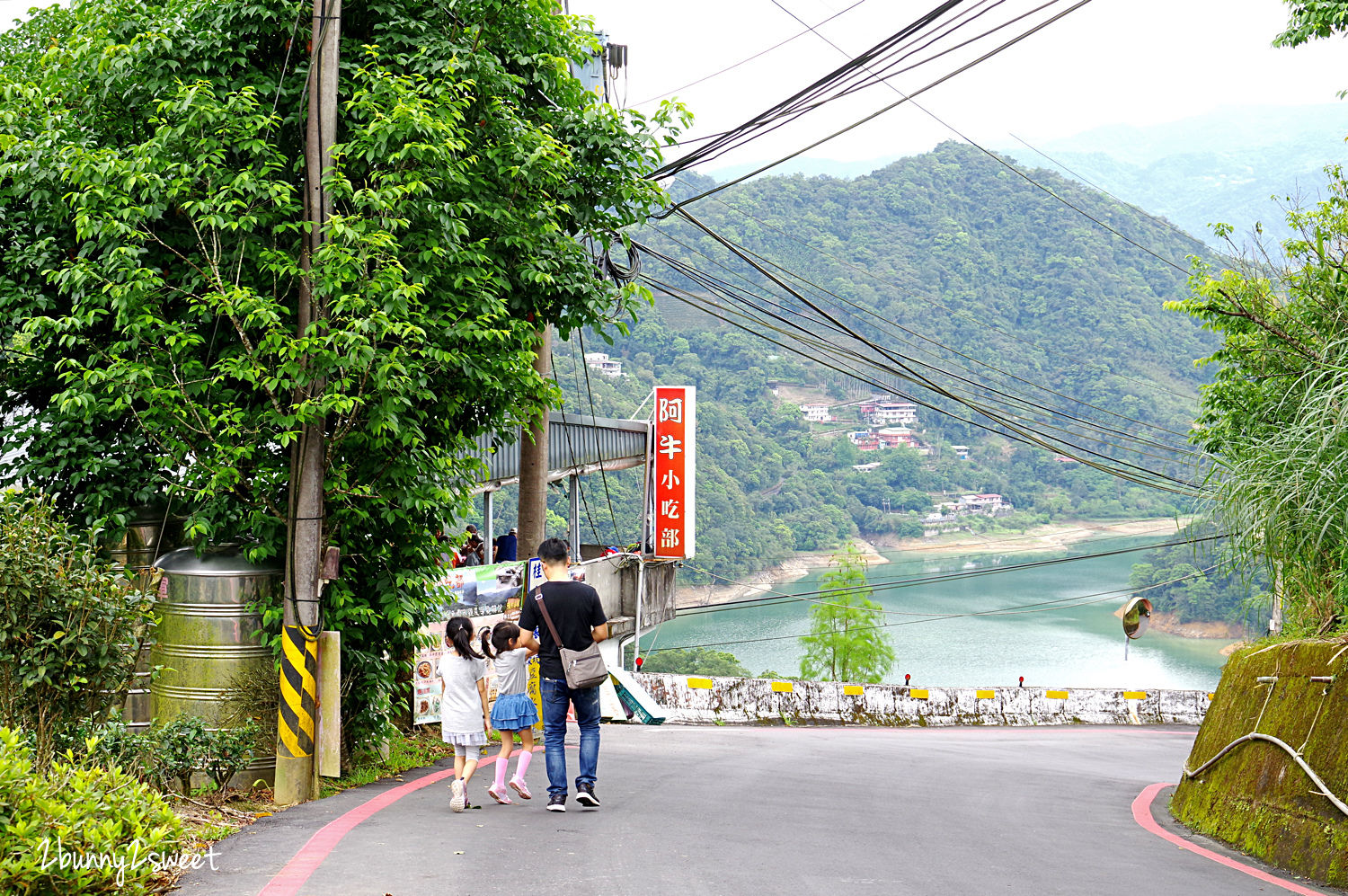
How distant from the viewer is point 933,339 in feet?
303

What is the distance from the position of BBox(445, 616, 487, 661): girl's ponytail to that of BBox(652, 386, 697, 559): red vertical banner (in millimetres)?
16250

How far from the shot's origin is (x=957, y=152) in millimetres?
124938

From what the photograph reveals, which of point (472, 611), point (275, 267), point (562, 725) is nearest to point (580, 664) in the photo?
point (562, 725)

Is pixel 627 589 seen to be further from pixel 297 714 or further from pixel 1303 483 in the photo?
pixel 1303 483

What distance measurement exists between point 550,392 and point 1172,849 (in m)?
5.60

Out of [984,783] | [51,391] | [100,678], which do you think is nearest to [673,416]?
[984,783]

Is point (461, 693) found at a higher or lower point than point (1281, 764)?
higher

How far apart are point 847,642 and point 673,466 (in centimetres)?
2414

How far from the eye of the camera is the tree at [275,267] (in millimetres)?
7051

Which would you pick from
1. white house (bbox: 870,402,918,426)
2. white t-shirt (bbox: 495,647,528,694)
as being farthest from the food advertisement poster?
white house (bbox: 870,402,918,426)

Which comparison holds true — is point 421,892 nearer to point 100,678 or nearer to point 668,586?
point 100,678

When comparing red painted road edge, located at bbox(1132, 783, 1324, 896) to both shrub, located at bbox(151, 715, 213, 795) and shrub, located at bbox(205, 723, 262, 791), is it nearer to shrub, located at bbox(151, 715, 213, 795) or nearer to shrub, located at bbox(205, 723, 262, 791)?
shrub, located at bbox(205, 723, 262, 791)

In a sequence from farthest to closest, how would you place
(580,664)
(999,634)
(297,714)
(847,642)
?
(999,634) → (847,642) → (297,714) → (580,664)

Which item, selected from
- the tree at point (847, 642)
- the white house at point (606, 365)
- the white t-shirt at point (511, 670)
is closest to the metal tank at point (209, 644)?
the white t-shirt at point (511, 670)
